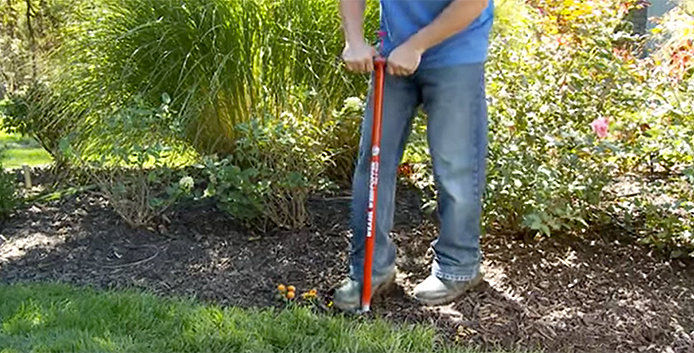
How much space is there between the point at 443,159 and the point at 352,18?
64cm

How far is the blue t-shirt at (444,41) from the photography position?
3.04m

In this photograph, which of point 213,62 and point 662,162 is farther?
point 213,62

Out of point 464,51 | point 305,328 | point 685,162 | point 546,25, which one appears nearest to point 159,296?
point 305,328

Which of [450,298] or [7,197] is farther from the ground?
[7,197]

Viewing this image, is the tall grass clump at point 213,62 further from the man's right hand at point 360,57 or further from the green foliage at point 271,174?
the man's right hand at point 360,57

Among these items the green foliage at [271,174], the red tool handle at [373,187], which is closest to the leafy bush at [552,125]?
the green foliage at [271,174]

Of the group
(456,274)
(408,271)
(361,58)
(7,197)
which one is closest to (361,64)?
(361,58)

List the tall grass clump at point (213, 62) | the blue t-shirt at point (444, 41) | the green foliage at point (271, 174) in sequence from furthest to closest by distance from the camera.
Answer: the tall grass clump at point (213, 62), the green foliage at point (271, 174), the blue t-shirt at point (444, 41)

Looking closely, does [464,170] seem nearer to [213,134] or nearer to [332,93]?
[332,93]

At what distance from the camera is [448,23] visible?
288 centimetres

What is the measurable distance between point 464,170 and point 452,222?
0.71ft

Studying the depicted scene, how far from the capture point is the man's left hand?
293cm

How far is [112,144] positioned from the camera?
4.41 metres

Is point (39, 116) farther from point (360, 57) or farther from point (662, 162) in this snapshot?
point (662, 162)
